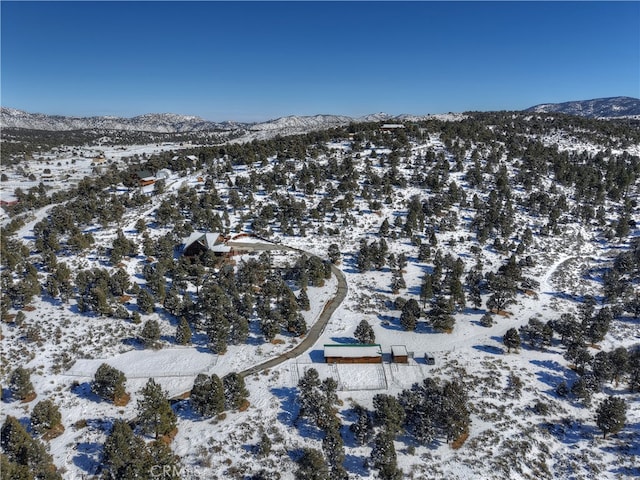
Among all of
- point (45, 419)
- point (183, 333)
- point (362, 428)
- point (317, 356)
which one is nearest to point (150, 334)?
point (183, 333)

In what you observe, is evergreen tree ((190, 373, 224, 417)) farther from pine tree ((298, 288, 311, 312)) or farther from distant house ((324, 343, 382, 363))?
pine tree ((298, 288, 311, 312))

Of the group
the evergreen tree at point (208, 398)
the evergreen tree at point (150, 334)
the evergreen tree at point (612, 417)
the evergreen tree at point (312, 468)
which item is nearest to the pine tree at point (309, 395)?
the evergreen tree at point (312, 468)

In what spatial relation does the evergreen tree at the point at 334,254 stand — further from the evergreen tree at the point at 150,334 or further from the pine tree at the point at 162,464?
the pine tree at the point at 162,464

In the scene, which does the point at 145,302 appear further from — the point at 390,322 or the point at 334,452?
the point at 390,322

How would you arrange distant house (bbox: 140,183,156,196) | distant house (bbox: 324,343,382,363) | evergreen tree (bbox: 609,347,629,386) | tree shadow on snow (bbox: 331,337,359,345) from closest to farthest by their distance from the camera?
evergreen tree (bbox: 609,347,629,386) → distant house (bbox: 324,343,382,363) → tree shadow on snow (bbox: 331,337,359,345) → distant house (bbox: 140,183,156,196)

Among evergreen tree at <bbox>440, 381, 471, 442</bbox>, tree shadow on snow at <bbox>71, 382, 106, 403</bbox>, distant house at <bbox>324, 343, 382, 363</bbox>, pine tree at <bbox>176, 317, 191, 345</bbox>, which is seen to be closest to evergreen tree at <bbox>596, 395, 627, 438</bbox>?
evergreen tree at <bbox>440, 381, 471, 442</bbox>
